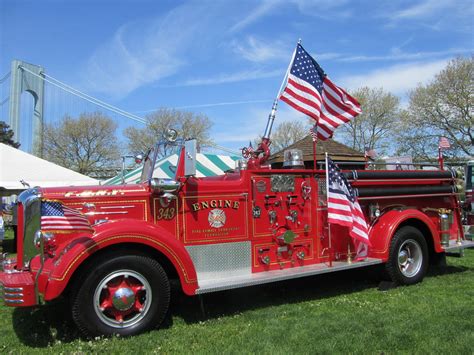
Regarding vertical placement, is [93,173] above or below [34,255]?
above

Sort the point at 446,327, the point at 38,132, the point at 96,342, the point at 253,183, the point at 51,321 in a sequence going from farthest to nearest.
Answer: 1. the point at 38,132
2. the point at 253,183
3. the point at 51,321
4. the point at 446,327
5. the point at 96,342

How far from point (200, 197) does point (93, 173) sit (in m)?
38.5

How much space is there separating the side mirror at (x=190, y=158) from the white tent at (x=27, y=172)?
373 inches

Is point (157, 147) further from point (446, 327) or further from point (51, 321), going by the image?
point (446, 327)

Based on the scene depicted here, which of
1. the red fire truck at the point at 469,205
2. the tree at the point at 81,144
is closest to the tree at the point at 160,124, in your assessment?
the tree at the point at 81,144

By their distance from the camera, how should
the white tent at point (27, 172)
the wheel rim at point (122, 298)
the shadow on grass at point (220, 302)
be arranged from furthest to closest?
the white tent at point (27, 172) → the shadow on grass at point (220, 302) → the wheel rim at point (122, 298)

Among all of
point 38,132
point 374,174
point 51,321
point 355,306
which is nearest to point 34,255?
point 51,321

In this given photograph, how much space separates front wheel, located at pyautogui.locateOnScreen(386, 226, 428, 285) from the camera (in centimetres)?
621

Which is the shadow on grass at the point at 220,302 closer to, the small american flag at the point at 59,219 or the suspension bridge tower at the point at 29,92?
the small american flag at the point at 59,219

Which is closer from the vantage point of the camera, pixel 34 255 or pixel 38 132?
pixel 34 255

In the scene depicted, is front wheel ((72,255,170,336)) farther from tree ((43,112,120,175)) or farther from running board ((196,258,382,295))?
tree ((43,112,120,175))

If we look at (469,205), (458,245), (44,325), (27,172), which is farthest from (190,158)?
(469,205)

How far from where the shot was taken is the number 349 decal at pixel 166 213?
472cm

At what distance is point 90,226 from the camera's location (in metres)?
4.26
